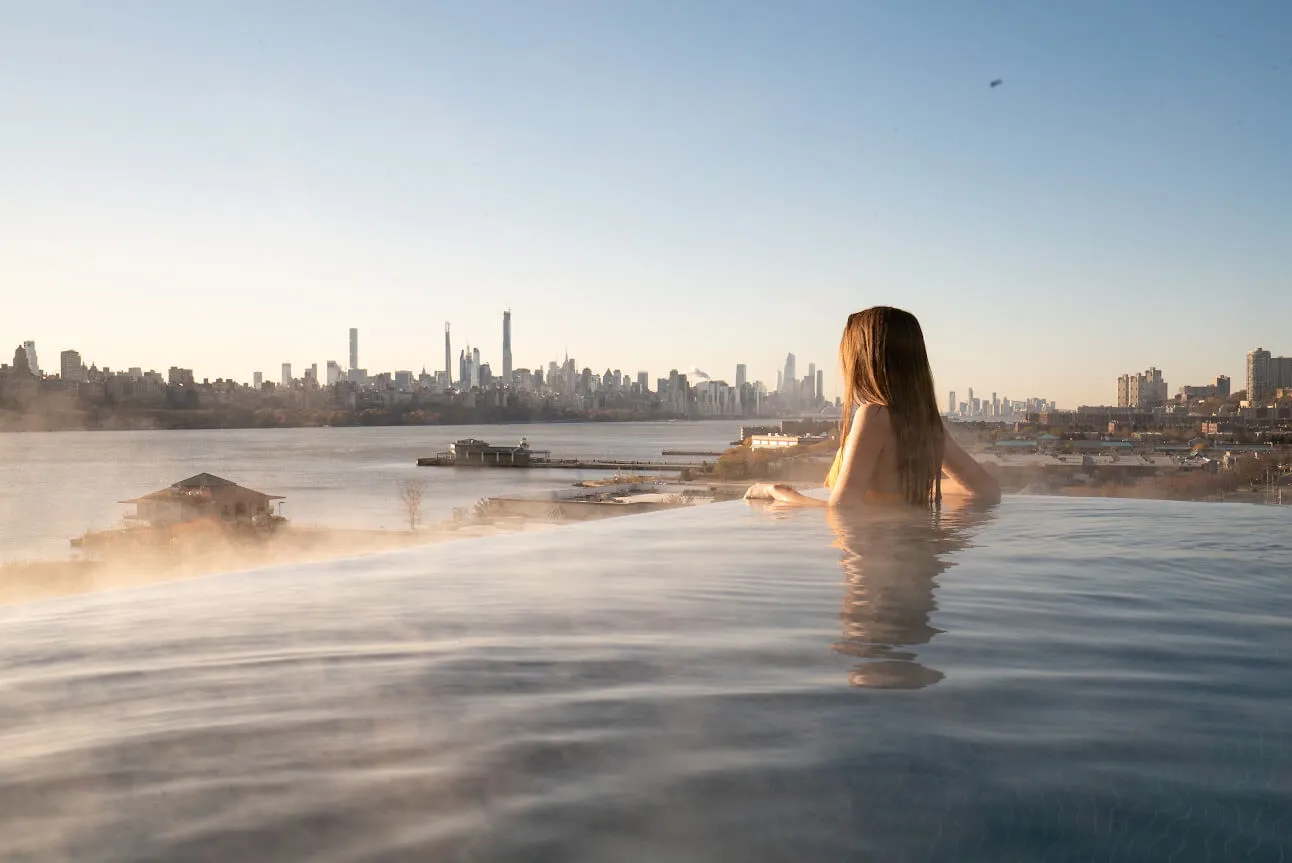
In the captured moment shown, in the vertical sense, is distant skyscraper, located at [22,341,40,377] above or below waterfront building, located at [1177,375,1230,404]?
above

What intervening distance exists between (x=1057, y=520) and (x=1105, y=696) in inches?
96.4

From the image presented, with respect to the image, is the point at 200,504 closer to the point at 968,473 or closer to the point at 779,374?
the point at 968,473

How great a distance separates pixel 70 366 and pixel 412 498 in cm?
3529

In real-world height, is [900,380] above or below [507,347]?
below

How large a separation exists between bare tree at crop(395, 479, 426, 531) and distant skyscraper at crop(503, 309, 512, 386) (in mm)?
66364

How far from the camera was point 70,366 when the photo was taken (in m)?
56.2

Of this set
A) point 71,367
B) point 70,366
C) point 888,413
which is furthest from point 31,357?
point 888,413

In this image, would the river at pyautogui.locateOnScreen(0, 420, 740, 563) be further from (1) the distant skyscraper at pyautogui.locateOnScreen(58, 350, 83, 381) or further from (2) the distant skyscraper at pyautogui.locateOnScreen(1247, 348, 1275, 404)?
(2) the distant skyscraper at pyautogui.locateOnScreen(1247, 348, 1275, 404)

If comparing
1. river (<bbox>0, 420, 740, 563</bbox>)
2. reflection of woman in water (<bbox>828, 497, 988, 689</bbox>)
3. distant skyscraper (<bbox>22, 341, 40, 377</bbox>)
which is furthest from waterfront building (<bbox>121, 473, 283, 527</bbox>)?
reflection of woman in water (<bbox>828, 497, 988, 689</bbox>)

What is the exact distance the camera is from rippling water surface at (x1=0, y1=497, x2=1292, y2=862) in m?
0.79

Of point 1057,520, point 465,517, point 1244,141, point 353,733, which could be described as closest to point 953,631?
point 353,733

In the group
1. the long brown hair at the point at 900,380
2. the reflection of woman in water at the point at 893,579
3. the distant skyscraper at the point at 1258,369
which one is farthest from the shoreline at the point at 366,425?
the reflection of woman in water at the point at 893,579

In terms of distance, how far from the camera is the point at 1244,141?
1237 centimetres

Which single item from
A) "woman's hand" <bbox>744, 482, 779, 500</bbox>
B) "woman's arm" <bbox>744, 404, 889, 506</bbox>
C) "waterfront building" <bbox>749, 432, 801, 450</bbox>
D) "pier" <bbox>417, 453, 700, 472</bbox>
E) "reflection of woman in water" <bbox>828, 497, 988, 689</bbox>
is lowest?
"pier" <bbox>417, 453, 700, 472</bbox>
